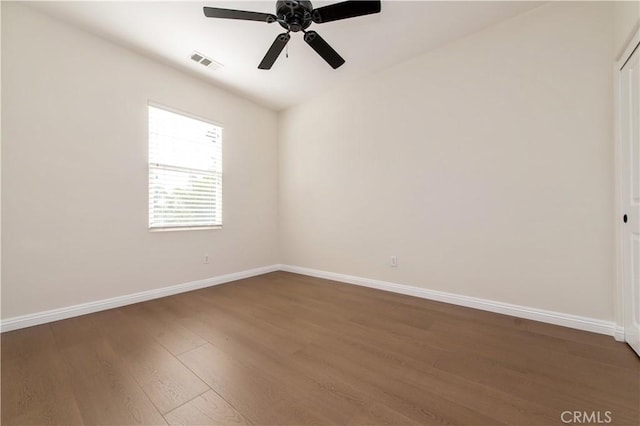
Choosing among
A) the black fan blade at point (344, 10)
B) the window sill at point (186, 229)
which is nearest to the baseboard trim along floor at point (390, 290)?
the window sill at point (186, 229)

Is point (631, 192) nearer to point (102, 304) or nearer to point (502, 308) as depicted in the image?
point (502, 308)

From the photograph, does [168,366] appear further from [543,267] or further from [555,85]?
[555,85]

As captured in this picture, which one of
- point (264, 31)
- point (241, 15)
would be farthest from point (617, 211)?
point (264, 31)

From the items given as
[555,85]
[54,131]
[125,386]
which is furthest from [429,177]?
[54,131]

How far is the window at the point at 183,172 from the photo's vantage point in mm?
3061

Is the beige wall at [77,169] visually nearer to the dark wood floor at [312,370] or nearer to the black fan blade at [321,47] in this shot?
the dark wood floor at [312,370]

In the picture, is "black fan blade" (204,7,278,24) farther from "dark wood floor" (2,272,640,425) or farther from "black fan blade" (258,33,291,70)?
"dark wood floor" (2,272,640,425)

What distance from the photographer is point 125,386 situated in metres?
1.43

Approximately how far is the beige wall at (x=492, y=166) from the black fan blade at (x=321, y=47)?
3.80ft

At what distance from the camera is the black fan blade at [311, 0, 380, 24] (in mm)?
1784

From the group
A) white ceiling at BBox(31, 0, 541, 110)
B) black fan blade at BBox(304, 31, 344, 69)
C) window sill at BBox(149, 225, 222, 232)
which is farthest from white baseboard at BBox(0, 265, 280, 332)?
black fan blade at BBox(304, 31, 344, 69)

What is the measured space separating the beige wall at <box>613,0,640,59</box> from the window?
4.16 meters

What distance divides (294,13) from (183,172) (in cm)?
238

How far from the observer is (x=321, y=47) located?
221 centimetres
